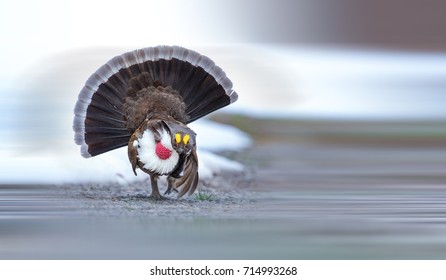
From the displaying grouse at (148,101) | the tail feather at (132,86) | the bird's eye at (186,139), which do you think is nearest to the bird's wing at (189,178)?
the displaying grouse at (148,101)

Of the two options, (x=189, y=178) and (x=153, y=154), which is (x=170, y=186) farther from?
(x=153, y=154)

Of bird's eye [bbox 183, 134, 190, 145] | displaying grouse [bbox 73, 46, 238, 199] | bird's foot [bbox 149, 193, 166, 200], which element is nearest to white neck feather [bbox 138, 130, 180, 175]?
displaying grouse [bbox 73, 46, 238, 199]

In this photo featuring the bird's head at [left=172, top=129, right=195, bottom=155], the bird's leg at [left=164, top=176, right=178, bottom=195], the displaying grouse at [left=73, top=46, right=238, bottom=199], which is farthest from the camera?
the bird's leg at [left=164, top=176, right=178, bottom=195]

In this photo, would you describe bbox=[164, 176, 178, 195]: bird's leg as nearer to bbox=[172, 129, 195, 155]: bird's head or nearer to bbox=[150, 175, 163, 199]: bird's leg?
bbox=[150, 175, 163, 199]: bird's leg

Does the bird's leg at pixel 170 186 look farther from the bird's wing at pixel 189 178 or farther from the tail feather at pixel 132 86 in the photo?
the tail feather at pixel 132 86

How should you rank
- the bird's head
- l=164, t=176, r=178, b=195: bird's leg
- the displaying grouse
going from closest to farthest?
the bird's head < the displaying grouse < l=164, t=176, r=178, b=195: bird's leg

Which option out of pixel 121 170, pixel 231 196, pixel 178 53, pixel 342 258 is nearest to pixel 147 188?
pixel 121 170

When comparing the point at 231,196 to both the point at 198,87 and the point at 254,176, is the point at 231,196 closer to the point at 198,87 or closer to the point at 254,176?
the point at 254,176
